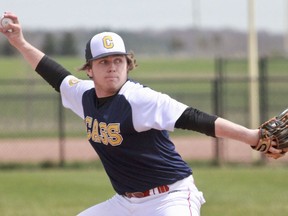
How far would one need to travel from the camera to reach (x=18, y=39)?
7004mm

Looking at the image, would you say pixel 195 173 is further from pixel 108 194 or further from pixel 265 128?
pixel 265 128

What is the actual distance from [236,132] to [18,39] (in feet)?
8.27

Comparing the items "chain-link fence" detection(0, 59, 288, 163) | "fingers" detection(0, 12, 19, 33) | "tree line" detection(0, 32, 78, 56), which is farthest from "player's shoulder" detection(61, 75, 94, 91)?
"tree line" detection(0, 32, 78, 56)

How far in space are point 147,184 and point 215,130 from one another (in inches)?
33.2

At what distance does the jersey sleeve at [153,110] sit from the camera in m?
5.62

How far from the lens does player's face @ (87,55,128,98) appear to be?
5.94m

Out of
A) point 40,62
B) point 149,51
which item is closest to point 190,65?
point 149,51

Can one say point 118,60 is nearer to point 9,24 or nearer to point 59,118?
point 9,24

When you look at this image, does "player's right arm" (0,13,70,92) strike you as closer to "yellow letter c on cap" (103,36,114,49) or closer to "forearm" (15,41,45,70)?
"forearm" (15,41,45,70)

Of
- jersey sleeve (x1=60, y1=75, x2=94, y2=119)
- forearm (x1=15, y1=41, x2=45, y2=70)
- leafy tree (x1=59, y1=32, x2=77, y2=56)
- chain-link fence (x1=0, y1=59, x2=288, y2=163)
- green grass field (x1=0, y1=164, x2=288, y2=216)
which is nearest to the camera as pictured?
jersey sleeve (x1=60, y1=75, x2=94, y2=119)

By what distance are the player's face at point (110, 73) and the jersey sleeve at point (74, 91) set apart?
48 centimetres

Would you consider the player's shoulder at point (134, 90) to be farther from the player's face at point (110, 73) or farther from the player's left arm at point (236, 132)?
the player's left arm at point (236, 132)

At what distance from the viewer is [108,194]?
13.0m

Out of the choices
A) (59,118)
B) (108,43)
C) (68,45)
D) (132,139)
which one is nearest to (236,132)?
(132,139)
